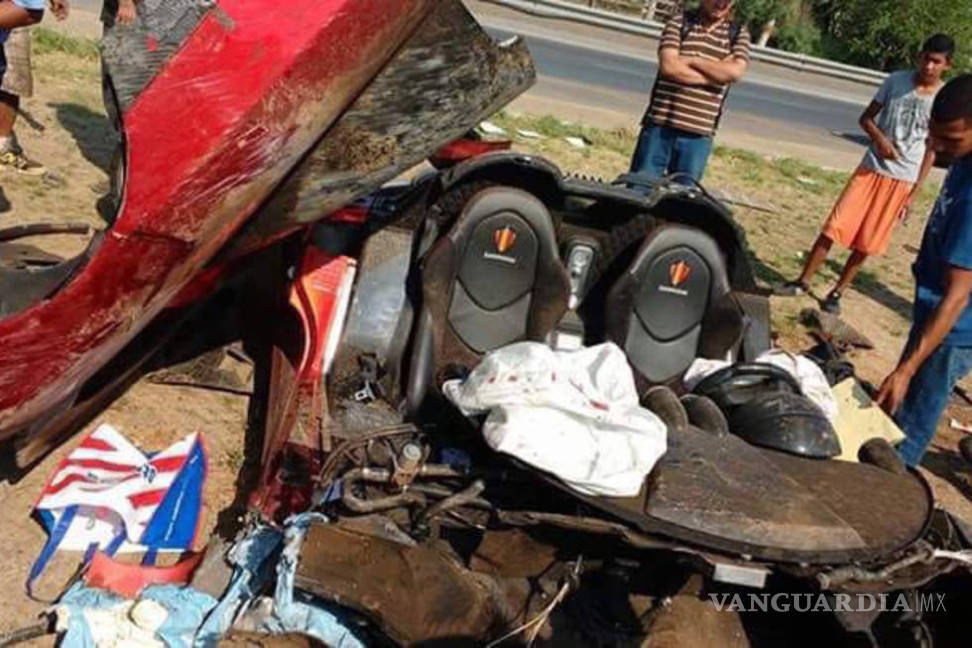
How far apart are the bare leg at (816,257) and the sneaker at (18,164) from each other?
5503 millimetres

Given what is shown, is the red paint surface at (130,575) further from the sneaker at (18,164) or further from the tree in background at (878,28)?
the tree in background at (878,28)

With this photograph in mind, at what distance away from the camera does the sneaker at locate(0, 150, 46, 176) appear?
18.2 feet

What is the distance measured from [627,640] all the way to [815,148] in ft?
41.0

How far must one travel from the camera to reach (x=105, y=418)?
3.58 metres

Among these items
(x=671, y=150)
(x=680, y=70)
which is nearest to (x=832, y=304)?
(x=671, y=150)

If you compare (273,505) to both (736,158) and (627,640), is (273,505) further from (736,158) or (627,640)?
(736,158)

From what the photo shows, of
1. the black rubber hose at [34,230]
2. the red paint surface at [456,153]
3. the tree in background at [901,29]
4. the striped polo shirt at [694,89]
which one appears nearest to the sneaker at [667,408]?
the red paint surface at [456,153]

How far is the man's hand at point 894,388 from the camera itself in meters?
3.55

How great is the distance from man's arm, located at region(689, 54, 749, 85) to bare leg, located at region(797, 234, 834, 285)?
67.8 inches

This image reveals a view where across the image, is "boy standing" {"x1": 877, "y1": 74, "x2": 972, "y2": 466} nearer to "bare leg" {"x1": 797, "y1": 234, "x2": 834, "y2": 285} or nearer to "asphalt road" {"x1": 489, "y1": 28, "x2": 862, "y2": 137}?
"bare leg" {"x1": 797, "y1": 234, "x2": 834, "y2": 285}

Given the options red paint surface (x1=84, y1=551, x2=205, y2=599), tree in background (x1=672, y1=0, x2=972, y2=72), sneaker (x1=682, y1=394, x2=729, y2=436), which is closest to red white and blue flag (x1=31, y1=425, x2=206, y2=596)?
red paint surface (x1=84, y1=551, x2=205, y2=599)

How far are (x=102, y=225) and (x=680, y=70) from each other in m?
3.57

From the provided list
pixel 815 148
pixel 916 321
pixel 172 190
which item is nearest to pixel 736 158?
pixel 815 148

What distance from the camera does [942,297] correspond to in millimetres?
3475
